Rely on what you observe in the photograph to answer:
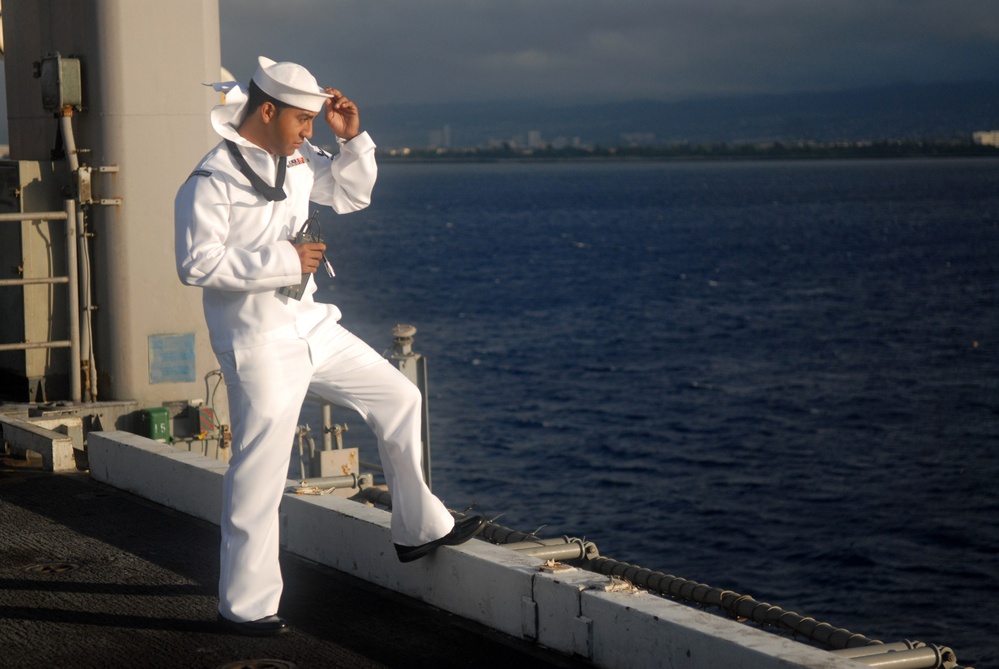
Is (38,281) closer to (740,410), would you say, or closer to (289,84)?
(289,84)

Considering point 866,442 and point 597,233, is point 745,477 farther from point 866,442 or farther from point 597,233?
point 597,233

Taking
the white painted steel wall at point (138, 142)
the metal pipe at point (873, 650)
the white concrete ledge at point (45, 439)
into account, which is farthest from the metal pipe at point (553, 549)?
the white painted steel wall at point (138, 142)

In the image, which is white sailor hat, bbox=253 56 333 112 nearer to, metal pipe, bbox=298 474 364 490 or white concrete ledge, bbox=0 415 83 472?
metal pipe, bbox=298 474 364 490

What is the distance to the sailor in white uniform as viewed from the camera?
5.04 meters

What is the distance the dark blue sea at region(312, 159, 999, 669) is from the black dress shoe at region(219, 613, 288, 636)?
877 inches

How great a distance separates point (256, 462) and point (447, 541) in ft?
2.88

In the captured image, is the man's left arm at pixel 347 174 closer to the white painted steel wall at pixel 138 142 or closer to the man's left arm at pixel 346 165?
the man's left arm at pixel 346 165

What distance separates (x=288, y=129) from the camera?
519 centimetres

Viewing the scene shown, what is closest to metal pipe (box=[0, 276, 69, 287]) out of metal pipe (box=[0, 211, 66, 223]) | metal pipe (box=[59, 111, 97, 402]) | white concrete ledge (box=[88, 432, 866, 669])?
metal pipe (box=[59, 111, 97, 402])

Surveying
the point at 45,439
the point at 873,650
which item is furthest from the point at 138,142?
the point at 873,650

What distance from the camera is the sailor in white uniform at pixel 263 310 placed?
16.5 ft

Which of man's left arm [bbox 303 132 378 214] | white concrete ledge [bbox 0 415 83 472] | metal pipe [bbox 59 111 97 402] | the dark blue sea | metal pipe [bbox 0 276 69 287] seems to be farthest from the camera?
the dark blue sea

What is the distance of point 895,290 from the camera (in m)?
79.4

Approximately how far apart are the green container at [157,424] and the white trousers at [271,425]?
4830 mm
